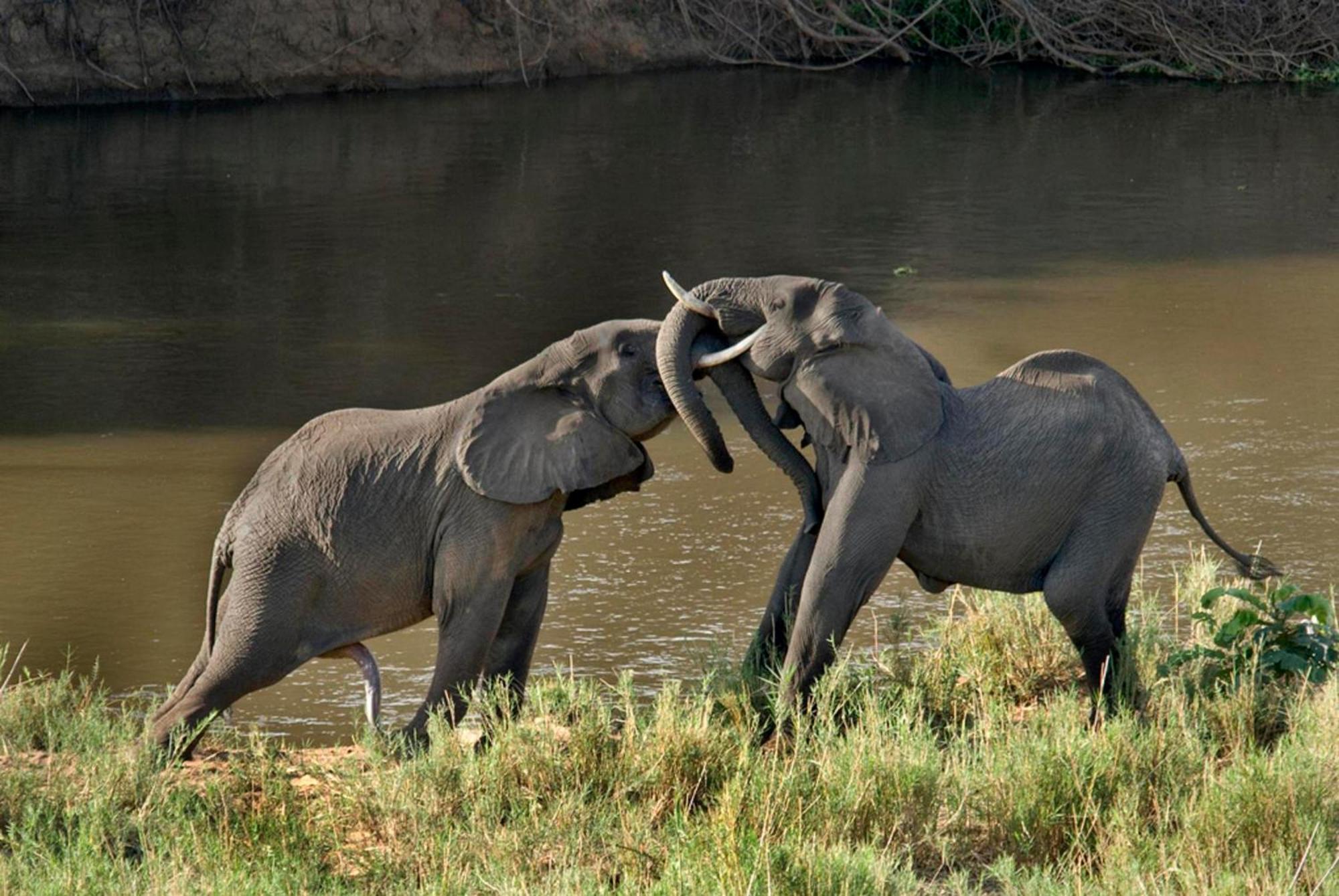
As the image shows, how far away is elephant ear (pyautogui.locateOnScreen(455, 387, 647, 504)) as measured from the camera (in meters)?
5.71

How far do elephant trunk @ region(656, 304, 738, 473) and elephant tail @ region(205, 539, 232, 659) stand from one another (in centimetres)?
142

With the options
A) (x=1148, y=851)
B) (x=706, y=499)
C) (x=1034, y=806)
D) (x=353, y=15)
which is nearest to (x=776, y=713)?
(x=1034, y=806)

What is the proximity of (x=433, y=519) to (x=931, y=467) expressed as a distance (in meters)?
1.45

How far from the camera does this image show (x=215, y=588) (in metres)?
5.95

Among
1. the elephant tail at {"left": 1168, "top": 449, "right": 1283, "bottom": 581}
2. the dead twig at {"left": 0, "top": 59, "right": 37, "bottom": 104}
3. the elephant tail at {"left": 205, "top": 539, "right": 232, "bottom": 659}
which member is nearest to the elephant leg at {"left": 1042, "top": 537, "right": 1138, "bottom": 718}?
the elephant tail at {"left": 1168, "top": 449, "right": 1283, "bottom": 581}

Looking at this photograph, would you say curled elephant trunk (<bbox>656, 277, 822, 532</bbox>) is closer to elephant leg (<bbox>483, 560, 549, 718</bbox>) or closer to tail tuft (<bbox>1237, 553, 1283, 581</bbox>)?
elephant leg (<bbox>483, 560, 549, 718</bbox>)

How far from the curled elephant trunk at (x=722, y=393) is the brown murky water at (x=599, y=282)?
0.99 meters

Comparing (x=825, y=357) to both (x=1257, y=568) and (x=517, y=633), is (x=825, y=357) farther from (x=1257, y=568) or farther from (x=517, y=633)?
(x=1257, y=568)

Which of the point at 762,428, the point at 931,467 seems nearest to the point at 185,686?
the point at 762,428

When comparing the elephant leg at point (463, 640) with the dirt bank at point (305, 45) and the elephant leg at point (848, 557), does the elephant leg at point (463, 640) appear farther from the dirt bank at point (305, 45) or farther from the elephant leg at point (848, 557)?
the dirt bank at point (305, 45)

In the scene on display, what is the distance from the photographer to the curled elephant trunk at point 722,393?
18.4 feet

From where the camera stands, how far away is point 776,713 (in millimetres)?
5531

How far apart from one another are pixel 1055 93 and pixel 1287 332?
1136 centimetres

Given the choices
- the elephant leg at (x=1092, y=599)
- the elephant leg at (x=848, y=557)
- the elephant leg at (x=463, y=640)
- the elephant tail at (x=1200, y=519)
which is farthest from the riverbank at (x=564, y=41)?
the elephant leg at (x=1092, y=599)
